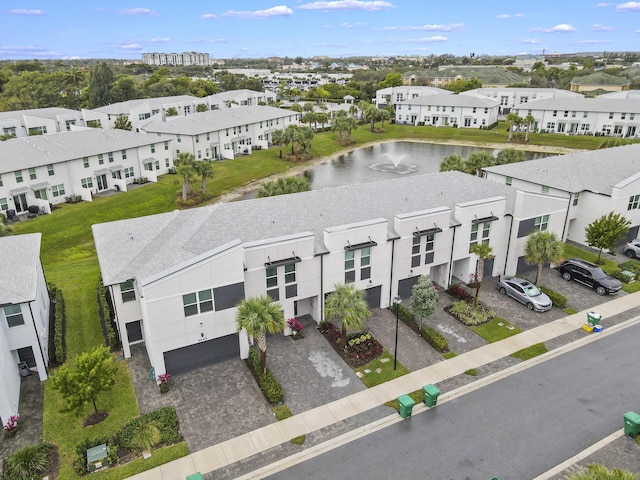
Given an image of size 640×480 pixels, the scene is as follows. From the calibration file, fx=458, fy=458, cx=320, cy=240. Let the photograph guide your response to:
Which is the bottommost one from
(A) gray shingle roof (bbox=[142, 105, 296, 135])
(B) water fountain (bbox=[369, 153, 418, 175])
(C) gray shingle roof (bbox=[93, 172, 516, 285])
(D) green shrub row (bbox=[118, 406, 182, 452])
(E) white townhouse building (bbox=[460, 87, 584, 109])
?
(D) green shrub row (bbox=[118, 406, 182, 452])

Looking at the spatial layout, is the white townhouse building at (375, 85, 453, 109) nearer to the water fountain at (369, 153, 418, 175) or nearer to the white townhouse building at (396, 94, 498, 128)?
the white townhouse building at (396, 94, 498, 128)

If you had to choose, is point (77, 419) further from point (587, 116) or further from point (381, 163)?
point (587, 116)

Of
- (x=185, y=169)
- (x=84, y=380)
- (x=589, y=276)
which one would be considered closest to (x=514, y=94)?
(x=185, y=169)

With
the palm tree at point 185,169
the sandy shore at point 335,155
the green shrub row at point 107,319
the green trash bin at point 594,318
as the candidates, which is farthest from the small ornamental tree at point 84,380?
the sandy shore at point 335,155

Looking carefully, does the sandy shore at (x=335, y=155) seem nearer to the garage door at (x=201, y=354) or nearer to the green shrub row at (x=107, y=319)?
the green shrub row at (x=107, y=319)

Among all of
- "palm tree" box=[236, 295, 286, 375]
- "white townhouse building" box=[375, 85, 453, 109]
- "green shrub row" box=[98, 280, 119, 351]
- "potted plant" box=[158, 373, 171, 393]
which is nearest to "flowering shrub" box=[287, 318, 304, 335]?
"palm tree" box=[236, 295, 286, 375]

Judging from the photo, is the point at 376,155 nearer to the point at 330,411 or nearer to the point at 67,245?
the point at 67,245
